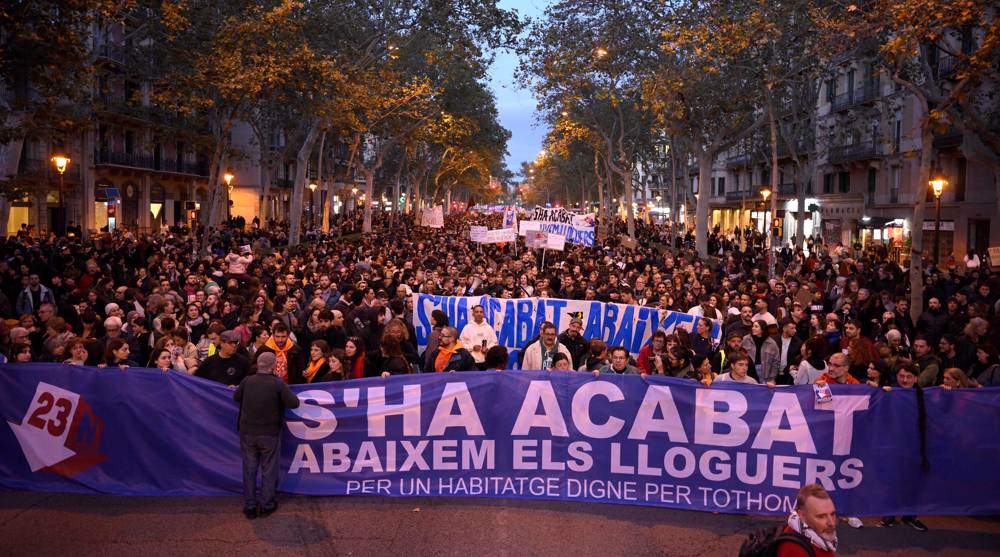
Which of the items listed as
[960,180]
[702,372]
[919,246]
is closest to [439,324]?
[702,372]

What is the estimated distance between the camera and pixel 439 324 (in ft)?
40.1

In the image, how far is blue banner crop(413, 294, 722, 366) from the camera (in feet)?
46.8

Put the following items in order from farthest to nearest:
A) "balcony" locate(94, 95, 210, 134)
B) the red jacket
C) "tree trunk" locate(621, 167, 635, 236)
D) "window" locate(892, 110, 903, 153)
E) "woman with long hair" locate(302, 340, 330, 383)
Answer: "tree trunk" locate(621, 167, 635, 236)
"balcony" locate(94, 95, 210, 134)
"window" locate(892, 110, 903, 153)
"woman with long hair" locate(302, 340, 330, 383)
the red jacket

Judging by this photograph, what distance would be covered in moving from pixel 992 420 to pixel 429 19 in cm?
2700

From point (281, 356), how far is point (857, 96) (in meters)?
44.7

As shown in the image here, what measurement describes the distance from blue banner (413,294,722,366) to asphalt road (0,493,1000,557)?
20.1 ft

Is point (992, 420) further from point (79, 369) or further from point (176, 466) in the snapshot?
point (79, 369)

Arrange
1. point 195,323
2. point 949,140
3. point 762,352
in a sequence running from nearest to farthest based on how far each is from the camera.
A: point 762,352
point 195,323
point 949,140

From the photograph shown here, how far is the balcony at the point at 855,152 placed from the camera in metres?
45.8

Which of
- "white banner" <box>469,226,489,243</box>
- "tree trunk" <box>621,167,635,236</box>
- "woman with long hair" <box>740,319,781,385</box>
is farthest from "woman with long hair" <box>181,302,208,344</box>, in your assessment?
"tree trunk" <box>621,167,635,236</box>

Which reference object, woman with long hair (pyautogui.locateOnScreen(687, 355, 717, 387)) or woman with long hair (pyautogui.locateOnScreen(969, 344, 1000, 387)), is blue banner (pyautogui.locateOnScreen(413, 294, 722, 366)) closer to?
woman with long hair (pyautogui.locateOnScreen(687, 355, 717, 387))

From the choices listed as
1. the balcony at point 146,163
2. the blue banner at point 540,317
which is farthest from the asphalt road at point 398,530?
the balcony at point 146,163

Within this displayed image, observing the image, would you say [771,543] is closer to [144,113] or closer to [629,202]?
[629,202]

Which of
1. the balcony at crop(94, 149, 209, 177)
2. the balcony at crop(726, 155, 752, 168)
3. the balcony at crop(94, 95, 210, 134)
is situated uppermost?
the balcony at crop(726, 155, 752, 168)
